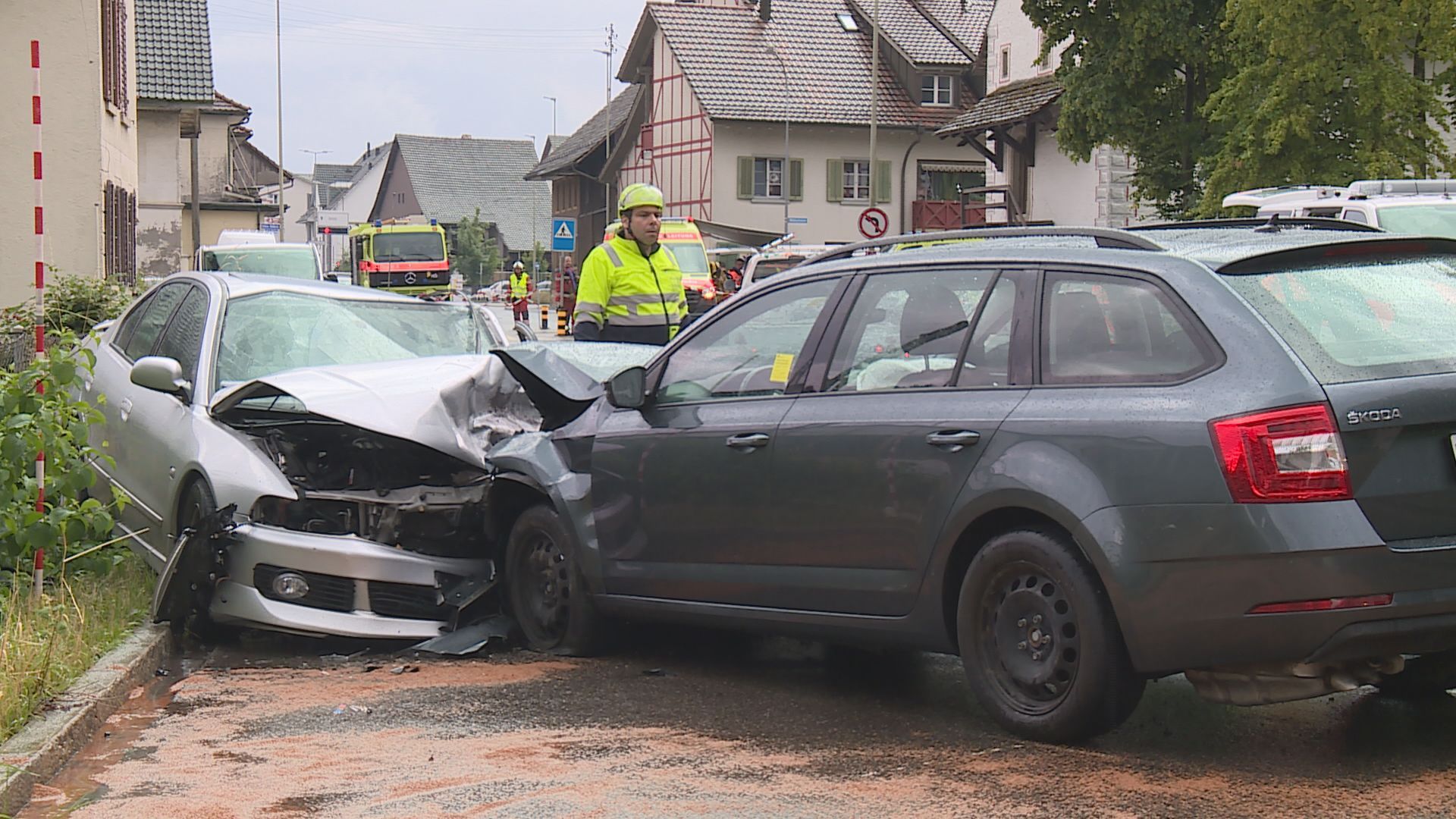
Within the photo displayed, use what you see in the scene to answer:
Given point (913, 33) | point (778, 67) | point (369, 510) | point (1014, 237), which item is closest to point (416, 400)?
point (369, 510)

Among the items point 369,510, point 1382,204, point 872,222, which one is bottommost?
point 369,510

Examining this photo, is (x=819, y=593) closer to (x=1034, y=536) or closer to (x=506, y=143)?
(x=1034, y=536)

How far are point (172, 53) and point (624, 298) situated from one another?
129 feet

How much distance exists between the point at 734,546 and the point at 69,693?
93.7 inches

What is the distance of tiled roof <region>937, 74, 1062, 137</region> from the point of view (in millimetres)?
43750

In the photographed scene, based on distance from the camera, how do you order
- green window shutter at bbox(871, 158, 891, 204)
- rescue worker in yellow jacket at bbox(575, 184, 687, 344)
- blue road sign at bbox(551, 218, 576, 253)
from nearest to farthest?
1. rescue worker in yellow jacket at bbox(575, 184, 687, 344)
2. blue road sign at bbox(551, 218, 576, 253)
3. green window shutter at bbox(871, 158, 891, 204)

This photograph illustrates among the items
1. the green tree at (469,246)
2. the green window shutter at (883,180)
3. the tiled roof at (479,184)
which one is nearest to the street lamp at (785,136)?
the green window shutter at (883,180)

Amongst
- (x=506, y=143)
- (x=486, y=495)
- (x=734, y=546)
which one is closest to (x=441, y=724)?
(x=734, y=546)

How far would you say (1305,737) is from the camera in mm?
5730

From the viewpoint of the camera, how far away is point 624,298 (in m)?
10.4

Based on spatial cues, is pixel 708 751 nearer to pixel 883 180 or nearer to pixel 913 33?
→ pixel 883 180

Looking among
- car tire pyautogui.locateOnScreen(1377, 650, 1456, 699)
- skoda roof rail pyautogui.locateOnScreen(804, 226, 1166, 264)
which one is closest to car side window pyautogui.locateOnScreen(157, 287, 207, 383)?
skoda roof rail pyautogui.locateOnScreen(804, 226, 1166, 264)

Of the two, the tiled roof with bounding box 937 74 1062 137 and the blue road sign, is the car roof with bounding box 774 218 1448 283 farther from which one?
the blue road sign

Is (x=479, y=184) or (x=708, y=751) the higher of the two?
(x=479, y=184)
